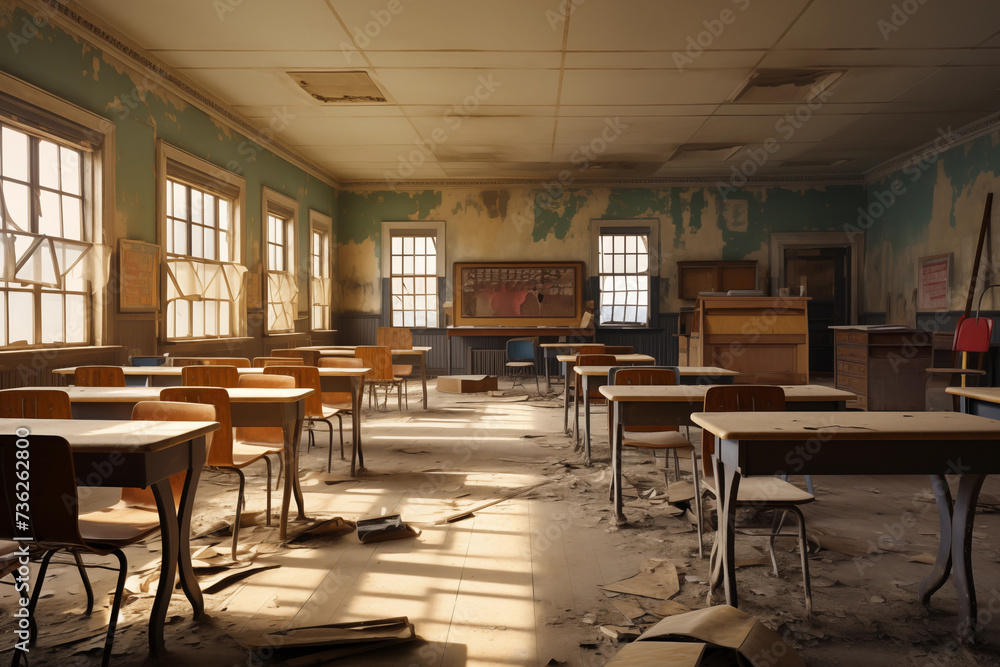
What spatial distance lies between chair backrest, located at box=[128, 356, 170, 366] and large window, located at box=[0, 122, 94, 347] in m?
0.39

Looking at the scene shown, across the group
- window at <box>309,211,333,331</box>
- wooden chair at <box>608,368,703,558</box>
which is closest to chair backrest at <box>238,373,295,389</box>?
wooden chair at <box>608,368,703,558</box>

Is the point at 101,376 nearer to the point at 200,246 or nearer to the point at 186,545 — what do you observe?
the point at 186,545

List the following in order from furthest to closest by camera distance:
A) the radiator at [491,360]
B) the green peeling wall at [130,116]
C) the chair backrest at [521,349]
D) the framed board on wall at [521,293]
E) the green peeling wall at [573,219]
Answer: the radiator at [491,360], the framed board on wall at [521,293], the green peeling wall at [573,219], the chair backrest at [521,349], the green peeling wall at [130,116]

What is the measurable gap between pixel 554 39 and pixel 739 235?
23.1 feet

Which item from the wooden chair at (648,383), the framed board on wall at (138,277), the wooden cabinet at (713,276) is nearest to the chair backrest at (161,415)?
the wooden chair at (648,383)

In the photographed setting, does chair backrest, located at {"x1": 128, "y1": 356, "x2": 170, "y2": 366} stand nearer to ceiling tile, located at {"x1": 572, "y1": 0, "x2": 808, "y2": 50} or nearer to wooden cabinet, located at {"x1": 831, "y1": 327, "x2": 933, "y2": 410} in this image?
ceiling tile, located at {"x1": 572, "y1": 0, "x2": 808, "y2": 50}

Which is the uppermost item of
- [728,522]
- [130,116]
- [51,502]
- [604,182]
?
[604,182]

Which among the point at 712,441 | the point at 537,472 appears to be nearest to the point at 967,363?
the point at 537,472

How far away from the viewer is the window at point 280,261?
883 cm

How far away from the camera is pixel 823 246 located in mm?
11602

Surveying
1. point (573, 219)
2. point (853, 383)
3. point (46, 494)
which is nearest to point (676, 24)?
point (853, 383)

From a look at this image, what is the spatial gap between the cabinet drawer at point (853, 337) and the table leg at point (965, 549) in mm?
4688

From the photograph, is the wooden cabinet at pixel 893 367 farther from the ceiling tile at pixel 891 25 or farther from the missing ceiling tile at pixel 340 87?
the missing ceiling tile at pixel 340 87

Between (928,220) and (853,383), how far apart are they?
4.18 metres
